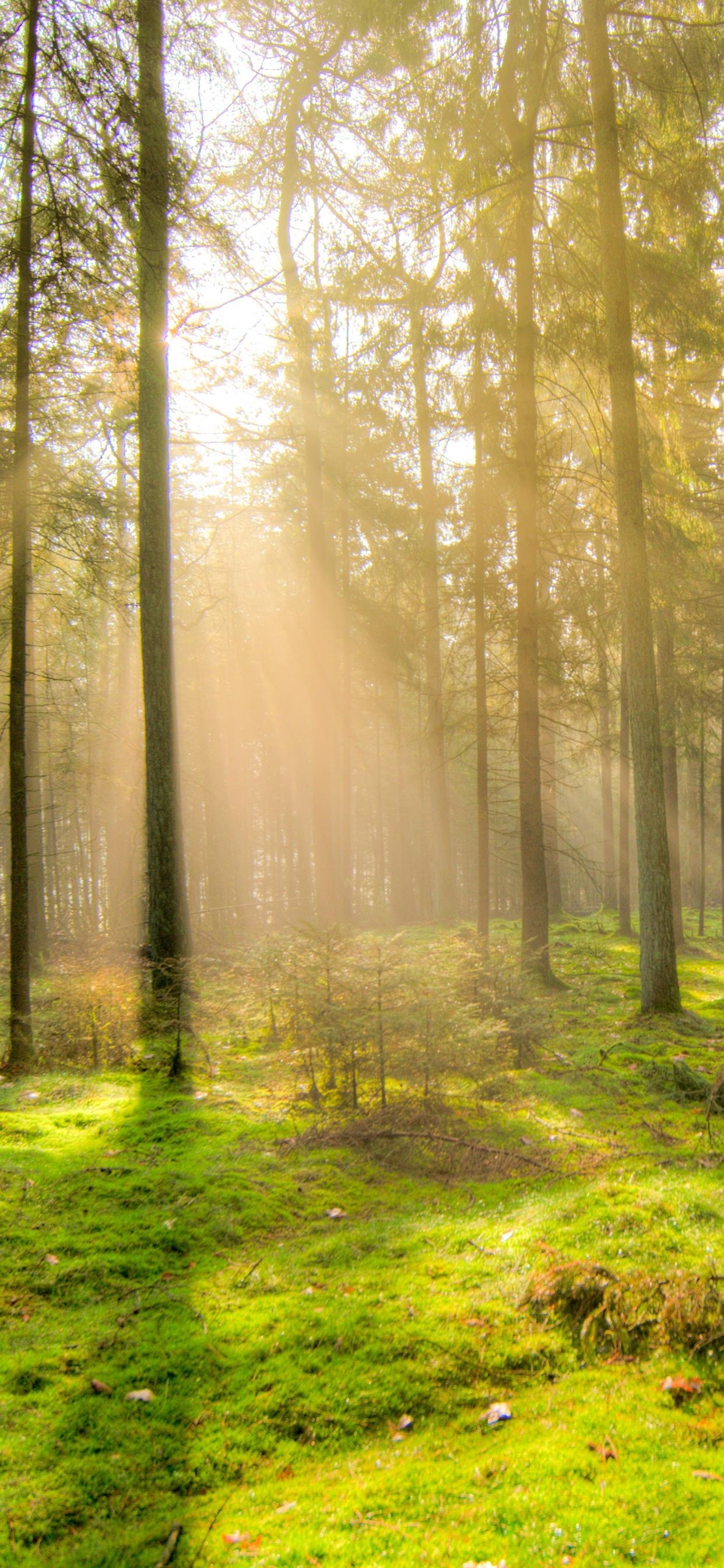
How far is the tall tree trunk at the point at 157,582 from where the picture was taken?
29.7ft

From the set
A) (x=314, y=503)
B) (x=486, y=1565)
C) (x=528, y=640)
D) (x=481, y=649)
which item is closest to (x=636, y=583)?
(x=528, y=640)

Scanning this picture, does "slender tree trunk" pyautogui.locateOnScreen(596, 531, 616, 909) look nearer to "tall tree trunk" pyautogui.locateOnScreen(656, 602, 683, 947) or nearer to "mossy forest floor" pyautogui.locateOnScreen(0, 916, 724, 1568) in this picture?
"tall tree trunk" pyautogui.locateOnScreen(656, 602, 683, 947)

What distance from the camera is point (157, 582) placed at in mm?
9484

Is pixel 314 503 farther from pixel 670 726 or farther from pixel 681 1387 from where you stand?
pixel 681 1387

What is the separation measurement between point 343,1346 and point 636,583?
321 inches

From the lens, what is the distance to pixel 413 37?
977 centimetres

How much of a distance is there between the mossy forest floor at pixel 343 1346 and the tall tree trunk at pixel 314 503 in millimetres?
8311

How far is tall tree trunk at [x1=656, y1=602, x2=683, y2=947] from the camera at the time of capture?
16.3m

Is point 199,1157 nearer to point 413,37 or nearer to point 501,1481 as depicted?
point 501,1481

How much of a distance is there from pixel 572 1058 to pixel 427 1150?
2.84 m

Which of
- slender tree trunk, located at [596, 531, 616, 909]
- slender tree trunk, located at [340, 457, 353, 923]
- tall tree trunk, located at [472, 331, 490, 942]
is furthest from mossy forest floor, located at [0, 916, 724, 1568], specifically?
slender tree trunk, located at [340, 457, 353, 923]

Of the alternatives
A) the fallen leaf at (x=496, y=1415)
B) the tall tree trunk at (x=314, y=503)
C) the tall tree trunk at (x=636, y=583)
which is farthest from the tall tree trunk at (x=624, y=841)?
the fallen leaf at (x=496, y=1415)

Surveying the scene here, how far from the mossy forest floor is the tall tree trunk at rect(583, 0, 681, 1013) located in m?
3.19

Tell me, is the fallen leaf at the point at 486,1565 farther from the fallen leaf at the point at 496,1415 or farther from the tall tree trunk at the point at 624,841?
the tall tree trunk at the point at 624,841
